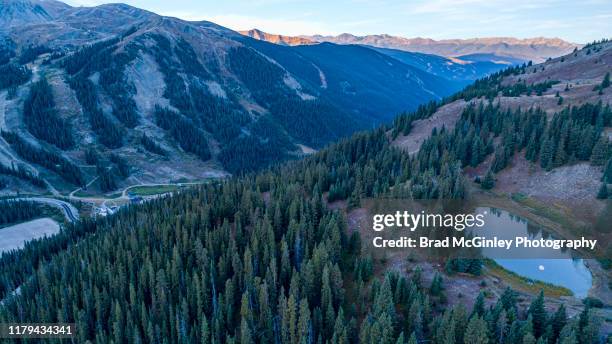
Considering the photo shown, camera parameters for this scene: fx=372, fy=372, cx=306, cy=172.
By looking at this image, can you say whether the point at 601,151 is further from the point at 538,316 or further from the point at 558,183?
the point at 538,316

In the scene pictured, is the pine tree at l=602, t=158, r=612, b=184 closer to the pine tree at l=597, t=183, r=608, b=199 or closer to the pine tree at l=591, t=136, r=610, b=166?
the pine tree at l=597, t=183, r=608, b=199

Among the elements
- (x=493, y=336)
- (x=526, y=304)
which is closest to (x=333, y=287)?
(x=493, y=336)

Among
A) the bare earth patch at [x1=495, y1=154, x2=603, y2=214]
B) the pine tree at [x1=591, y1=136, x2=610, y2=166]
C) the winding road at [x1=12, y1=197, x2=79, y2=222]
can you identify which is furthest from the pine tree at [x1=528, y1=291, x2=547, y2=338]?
the winding road at [x1=12, y1=197, x2=79, y2=222]

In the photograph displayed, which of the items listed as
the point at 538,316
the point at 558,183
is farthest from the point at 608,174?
the point at 538,316

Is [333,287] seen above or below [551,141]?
below

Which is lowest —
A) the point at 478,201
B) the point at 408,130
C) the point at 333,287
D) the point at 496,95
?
the point at 333,287

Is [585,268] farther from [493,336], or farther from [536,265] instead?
[493,336]

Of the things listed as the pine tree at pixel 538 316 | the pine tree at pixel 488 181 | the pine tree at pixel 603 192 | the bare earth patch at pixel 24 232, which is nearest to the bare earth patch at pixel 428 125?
the pine tree at pixel 488 181
